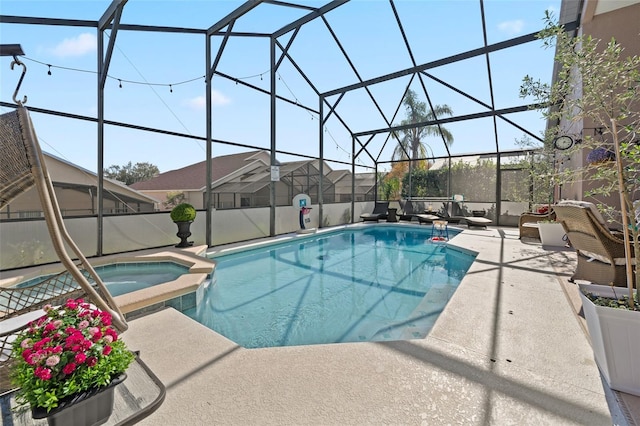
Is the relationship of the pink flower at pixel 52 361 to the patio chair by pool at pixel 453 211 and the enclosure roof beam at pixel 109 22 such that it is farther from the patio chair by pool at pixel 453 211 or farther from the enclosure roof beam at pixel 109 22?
the patio chair by pool at pixel 453 211

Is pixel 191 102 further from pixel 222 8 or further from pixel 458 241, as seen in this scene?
pixel 458 241

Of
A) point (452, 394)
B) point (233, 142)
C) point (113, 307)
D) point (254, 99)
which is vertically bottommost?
point (452, 394)

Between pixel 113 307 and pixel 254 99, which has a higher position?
pixel 254 99

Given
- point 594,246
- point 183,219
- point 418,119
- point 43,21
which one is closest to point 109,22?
point 43,21

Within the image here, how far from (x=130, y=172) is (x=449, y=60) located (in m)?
8.44

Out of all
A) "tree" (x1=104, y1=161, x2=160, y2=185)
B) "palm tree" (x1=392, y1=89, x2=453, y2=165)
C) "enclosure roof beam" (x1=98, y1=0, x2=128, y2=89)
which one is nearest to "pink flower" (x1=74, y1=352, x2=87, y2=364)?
"tree" (x1=104, y1=161, x2=160, y2=185)

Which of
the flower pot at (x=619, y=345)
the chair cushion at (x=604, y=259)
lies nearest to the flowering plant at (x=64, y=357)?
the flower pot at (x=619, y=345)

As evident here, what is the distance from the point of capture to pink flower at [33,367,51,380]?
1.26 metres

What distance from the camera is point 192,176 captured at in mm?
8055

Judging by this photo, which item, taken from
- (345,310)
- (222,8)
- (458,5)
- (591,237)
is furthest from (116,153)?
(458,5)

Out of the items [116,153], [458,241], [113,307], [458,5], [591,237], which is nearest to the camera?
[113,307]

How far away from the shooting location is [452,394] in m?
1.75

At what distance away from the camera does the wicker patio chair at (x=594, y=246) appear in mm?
2951

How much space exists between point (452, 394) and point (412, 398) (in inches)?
10.0
